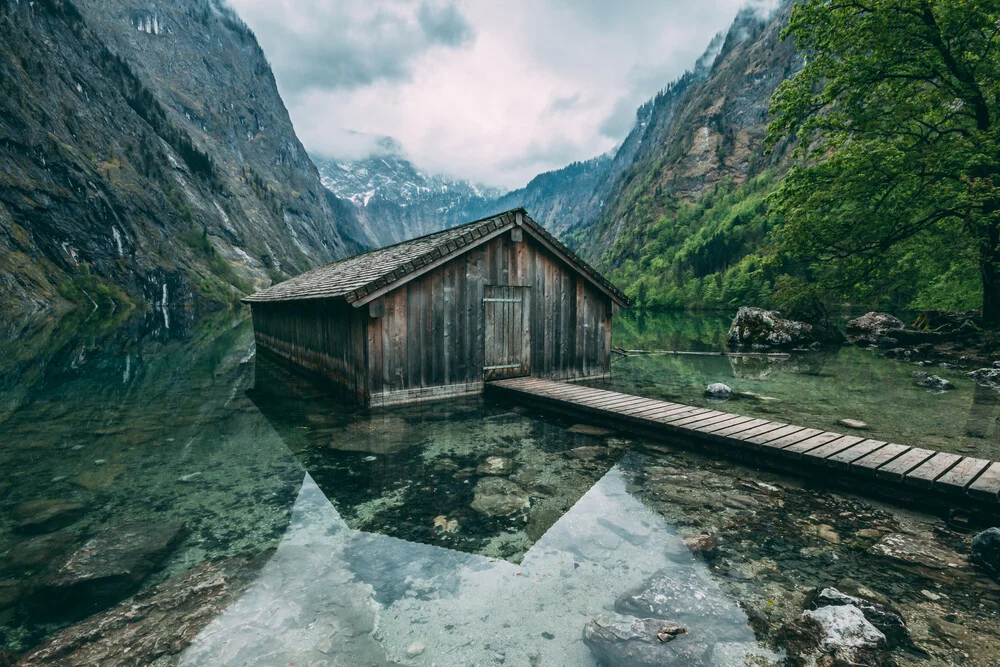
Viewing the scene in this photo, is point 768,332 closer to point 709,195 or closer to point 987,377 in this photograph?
point 987,377

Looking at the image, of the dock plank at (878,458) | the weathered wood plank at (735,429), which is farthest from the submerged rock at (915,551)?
the weathered wood plank at (735,429)

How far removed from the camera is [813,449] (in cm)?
586

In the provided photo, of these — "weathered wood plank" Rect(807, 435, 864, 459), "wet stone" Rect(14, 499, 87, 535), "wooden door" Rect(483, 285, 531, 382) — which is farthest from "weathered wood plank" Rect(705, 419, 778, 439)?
"wet stone" Rect(14, 499, 87, 535)

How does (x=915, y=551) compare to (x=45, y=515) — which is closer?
(x=915, y=551)

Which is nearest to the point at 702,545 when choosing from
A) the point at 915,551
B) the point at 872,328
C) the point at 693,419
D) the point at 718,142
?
the point at 915,551

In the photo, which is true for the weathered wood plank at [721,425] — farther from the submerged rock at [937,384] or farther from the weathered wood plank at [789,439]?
the submerged rock at [937,384]

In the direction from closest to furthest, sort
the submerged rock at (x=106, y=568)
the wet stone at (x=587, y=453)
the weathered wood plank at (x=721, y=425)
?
the submerged rock at (x=106, y=568) → the weathered wood plank at (x=721, y=425) → the wet stone at (x=587, y=453)

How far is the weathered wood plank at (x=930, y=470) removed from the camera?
4820mm

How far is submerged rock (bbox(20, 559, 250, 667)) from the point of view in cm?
312

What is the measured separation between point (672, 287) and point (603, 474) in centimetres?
8187

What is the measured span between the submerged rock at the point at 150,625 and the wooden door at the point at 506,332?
7.93 meters

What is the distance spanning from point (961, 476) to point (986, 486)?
275 millimetres

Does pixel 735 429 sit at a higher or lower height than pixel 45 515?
higher

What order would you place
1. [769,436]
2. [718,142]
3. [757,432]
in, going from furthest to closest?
1. [718,142]
2. [757,432]
3. [769,436]
